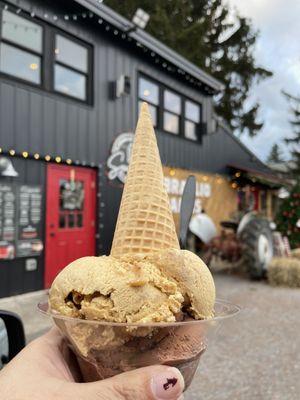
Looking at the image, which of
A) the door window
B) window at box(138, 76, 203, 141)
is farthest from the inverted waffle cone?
window at box(138, 76, 203, 141)

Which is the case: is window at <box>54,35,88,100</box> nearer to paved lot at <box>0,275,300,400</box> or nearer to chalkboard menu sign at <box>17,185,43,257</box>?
chalkboard menu sign at <box>17,185,43,257</box>

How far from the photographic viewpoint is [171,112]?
39.0 feet

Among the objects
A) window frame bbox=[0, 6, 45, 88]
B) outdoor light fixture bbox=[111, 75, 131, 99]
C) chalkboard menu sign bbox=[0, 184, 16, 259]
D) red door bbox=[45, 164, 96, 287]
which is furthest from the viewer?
outdoor light fixture bbox=[111, 75, 131, 99]

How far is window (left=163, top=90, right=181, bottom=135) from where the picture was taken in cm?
1163

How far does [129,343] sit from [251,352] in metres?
4.03

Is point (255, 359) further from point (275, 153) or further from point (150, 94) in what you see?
point (275, 153)

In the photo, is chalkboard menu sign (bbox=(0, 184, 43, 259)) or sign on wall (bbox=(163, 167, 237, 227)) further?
sign on wall (bbox=(163, 167, 237, 227))

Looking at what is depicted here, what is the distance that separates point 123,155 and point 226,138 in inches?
246

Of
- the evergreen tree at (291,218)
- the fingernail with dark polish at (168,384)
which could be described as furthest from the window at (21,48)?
the evergreen tree at (291,218)

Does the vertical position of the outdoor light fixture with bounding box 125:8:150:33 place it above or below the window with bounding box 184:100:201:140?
above

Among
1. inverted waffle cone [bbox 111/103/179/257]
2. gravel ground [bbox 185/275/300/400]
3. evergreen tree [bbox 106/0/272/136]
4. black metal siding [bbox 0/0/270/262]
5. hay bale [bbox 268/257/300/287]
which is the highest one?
evergreen tree [bbox 106/0/272/136]

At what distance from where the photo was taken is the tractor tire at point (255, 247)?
8648 mm

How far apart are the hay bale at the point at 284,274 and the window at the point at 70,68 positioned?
17.7ft

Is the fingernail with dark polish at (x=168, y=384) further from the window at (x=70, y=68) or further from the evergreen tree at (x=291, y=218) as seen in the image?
the evergreen tree at (x=291, y=218)
